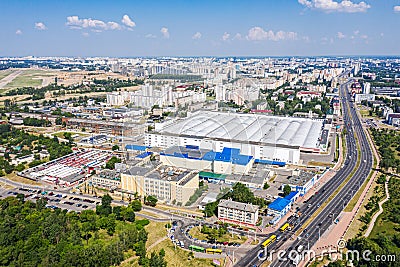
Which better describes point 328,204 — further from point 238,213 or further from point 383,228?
point 238,213

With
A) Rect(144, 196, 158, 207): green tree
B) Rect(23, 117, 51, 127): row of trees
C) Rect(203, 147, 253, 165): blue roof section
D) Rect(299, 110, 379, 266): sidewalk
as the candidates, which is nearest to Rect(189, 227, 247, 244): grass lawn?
Rect(299, 110, 379, 266): sidewalk

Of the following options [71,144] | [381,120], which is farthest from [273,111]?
[71,144]

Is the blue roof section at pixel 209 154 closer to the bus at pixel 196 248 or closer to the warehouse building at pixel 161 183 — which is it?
the warehouse building at pixel 161 183

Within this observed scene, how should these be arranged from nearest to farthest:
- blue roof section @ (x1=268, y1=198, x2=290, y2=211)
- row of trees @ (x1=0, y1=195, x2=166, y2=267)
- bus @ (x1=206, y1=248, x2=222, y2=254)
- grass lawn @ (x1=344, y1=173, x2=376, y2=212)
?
row of trees @ (x1=0, y1=195, x2=166, y2=267)
bus @ (x1=206, y1=248, x2=222, y2=254)
blue roof section @ (x1=268, y1=198, x2=290, y2=211)
grass lawn @ (x1=344, y1=173, x2=376, y2=212)

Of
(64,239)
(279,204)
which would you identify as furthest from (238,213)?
(64,239)

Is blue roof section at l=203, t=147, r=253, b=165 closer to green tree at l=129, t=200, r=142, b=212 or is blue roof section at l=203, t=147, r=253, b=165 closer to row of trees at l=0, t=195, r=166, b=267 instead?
row of trees at l=0, t=195, r=166, b=267

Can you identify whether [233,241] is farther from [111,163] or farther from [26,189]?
[26,189]
